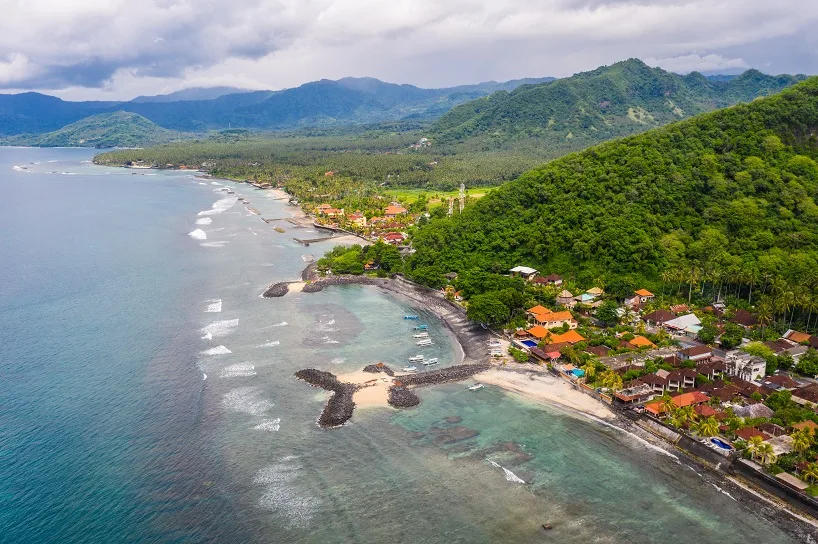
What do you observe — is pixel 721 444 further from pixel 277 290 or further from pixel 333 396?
pixel 277 290

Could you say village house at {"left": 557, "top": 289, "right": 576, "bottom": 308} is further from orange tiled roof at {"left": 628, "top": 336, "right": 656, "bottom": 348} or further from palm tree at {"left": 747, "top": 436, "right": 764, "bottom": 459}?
palm tree at {"left": 747, "top": 436, "right": 764, "bottom": 459}

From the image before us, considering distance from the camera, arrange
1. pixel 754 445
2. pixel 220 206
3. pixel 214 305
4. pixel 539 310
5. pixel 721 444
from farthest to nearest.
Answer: pixel 220 206
pixel 214 305
pixel 539 310
pixel 721 444
pixel 754 445

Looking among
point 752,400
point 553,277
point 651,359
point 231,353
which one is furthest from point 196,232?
point 752,400

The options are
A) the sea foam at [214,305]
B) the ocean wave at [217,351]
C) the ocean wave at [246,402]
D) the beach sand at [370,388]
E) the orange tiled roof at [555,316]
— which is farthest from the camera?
the sea foam at [214,305]

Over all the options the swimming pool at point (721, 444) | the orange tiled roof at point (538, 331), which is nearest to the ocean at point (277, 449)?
the swimming pool at point (721, 444)

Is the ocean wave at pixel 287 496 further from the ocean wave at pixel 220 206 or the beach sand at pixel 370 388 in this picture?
the ocean wave at pixel 220 206

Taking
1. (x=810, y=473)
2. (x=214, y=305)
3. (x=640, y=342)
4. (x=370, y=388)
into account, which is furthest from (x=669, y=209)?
(x=214, y=305)
